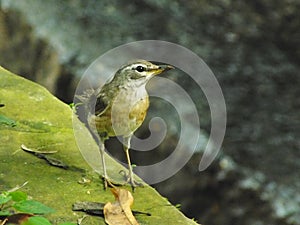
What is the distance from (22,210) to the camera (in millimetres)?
2902

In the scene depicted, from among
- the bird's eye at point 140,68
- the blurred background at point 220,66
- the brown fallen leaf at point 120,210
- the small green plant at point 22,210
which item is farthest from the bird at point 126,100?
the blurred background at point 220,66

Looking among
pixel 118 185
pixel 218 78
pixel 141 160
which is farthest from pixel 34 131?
pixel 218 78

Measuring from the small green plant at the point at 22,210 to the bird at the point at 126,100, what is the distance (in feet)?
2.05

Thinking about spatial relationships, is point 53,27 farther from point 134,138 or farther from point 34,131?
point 34,131

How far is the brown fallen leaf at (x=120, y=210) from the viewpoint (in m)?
3.29

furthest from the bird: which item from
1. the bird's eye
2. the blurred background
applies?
the blurred background

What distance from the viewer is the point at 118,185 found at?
361cm

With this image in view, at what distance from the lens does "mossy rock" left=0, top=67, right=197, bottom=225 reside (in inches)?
133

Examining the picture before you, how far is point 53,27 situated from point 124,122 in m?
2.04

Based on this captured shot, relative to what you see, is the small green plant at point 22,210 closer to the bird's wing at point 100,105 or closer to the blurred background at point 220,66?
the bird's wing at point 100,105

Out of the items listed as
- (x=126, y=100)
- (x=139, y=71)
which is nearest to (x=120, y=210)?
(x=126, y=100)

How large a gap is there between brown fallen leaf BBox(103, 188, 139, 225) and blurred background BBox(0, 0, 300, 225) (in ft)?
3.81

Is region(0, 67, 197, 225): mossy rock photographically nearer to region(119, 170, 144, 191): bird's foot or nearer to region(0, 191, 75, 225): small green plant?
region(119, 170, 144, 191): bird's foot

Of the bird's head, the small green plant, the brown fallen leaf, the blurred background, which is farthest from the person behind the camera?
the blurred background
